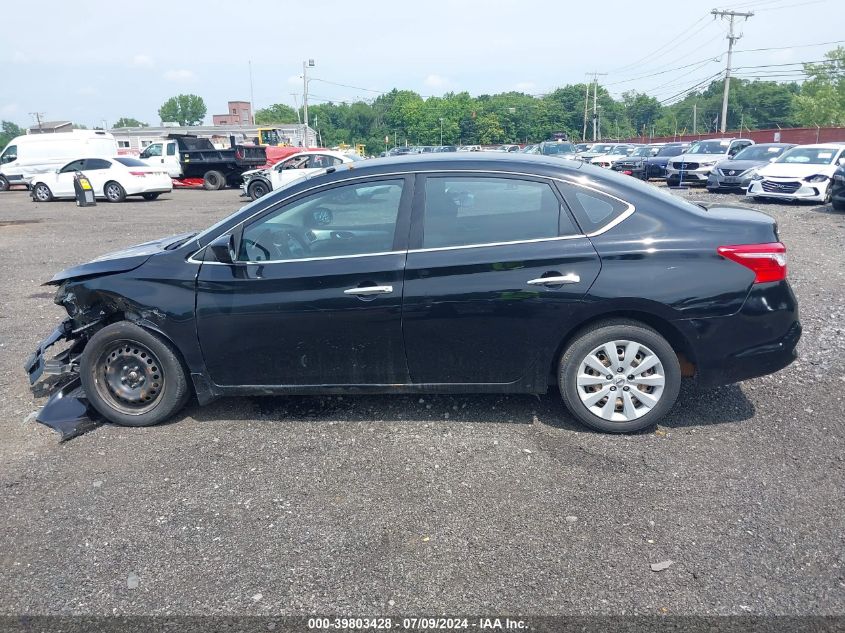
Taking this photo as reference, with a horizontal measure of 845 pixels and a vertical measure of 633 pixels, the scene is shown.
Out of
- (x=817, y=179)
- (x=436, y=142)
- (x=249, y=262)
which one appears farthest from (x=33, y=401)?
(x=436, y=142)

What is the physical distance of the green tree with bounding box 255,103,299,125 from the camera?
5753 inches

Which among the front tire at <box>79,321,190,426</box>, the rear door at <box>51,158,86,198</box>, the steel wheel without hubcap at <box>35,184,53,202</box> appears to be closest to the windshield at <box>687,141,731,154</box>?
the rear door at <box>51,158,86,198</box>

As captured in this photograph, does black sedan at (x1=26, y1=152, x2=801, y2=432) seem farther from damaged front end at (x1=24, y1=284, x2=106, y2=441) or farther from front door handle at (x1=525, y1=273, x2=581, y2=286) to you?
damaged front end at (x1=24, y1=284, x2=106, y2=441)

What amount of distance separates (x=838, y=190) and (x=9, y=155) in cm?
3040

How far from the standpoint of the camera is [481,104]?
124000mm

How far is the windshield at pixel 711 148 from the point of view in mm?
24889

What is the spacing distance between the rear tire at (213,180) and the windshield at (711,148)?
18778 millimetres

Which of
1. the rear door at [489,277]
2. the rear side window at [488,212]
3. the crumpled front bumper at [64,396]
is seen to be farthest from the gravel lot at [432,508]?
the rear side window at [488,212]

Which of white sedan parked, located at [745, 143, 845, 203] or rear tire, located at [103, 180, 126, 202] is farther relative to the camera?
rear tire, located at [103, 180, 126, 202]

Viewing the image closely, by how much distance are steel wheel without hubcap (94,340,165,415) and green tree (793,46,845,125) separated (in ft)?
306

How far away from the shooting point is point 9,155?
92.3ft

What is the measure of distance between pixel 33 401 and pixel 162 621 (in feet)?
9.98

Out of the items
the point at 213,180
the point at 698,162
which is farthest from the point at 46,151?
the point at 698,162

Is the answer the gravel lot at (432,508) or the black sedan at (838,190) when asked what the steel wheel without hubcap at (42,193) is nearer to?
the gravel lot at (432,508)
